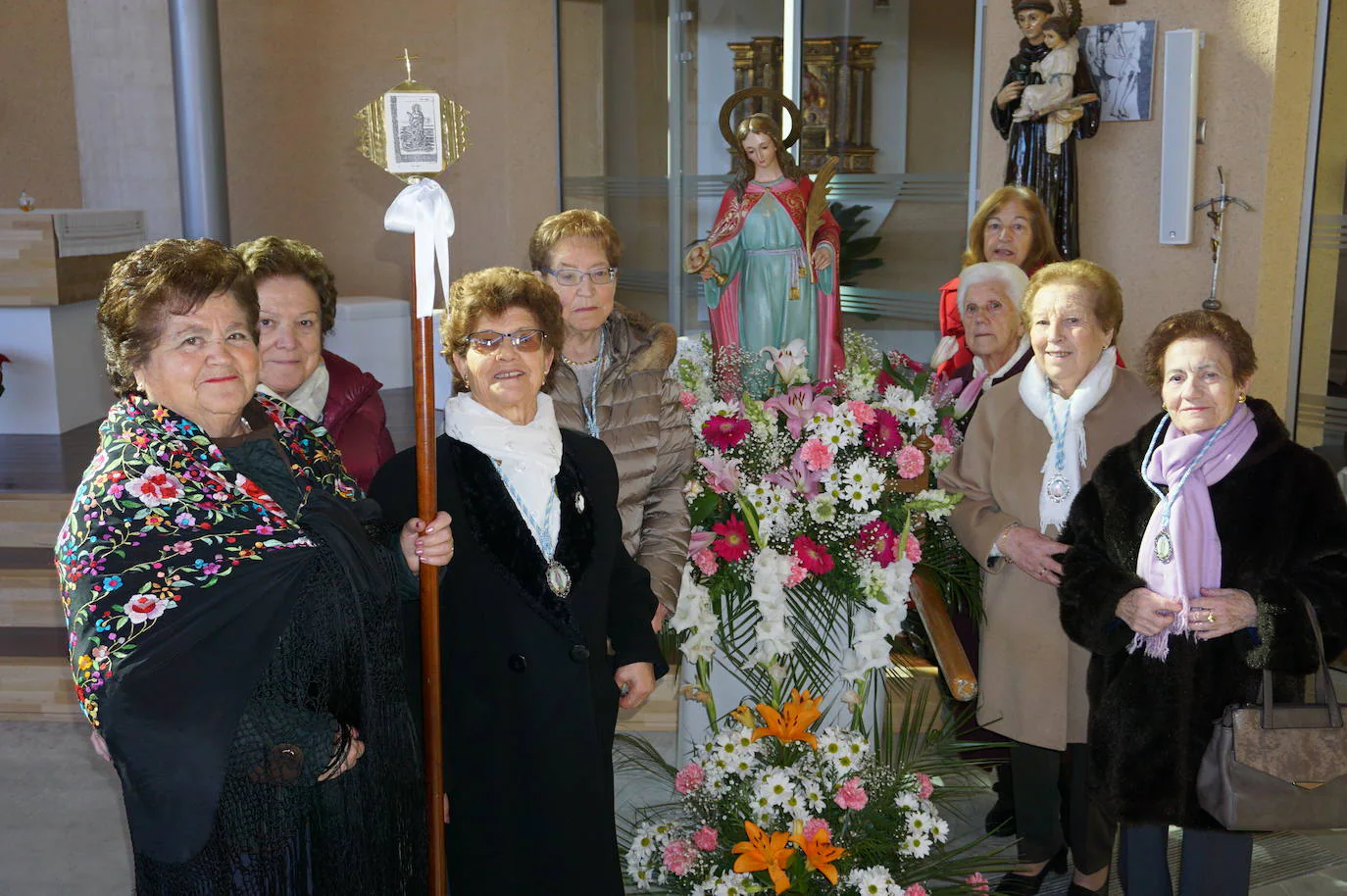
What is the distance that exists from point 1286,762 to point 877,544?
2.97 feet

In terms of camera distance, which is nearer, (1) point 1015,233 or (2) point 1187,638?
(2) point 1187,638

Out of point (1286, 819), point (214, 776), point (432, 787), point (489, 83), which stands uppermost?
point (489, 83)

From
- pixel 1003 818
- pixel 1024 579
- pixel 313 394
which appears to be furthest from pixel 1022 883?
pixel 313 394

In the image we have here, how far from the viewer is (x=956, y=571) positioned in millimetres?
3191

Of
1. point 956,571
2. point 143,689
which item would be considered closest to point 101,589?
point 143,689

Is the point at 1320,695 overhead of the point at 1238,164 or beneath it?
beneath

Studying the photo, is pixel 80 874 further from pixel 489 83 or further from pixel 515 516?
pixel 489 83

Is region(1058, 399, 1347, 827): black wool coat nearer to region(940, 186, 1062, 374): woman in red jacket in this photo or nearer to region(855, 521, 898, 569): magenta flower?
region(855, 521, 898, 569): magenta flower

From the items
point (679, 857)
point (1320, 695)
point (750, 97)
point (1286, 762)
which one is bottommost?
point (679, 857)

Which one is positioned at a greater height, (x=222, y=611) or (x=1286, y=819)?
(x=222, y=611)

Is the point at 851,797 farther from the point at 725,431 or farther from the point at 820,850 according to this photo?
the point at 725,431

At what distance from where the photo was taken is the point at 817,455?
276 centimetres

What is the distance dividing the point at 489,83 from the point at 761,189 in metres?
6.26

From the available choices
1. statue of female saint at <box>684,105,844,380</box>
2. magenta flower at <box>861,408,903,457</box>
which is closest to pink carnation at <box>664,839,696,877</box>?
magenta flower at <box>861,408,903,457</box>
